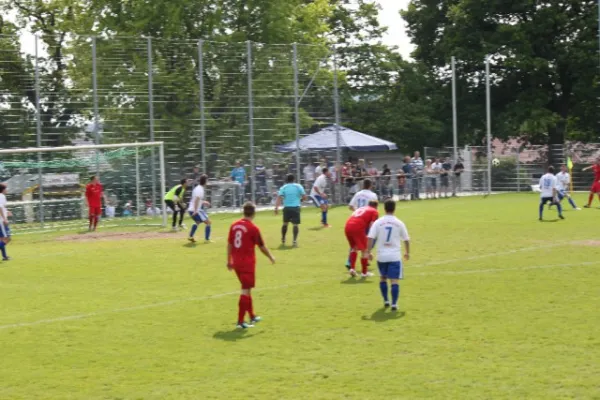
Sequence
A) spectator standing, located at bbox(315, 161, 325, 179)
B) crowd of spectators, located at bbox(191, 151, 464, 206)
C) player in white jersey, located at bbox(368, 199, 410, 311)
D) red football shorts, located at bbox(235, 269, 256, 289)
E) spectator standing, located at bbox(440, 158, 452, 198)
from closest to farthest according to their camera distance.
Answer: red football shorts, located at bbox(235, 269, 256, 289) < player in white jersey, located at bbox(368, 199, 410, 311) < crowd of spectators, located at bbox(191, 151, 464, 206) < spectator standing, located at bbox(315, 161, 325, 179) < spectator standing, located at bbox(440, 158, 452, 198)

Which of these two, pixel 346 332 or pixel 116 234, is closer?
pixel 346 332

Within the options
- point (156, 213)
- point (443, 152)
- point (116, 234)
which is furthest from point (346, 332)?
point (443, 152)

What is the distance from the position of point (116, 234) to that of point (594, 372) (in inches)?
867

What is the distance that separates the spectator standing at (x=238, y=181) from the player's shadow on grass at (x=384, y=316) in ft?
78.5

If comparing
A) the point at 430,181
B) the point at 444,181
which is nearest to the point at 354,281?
the point at 430,181

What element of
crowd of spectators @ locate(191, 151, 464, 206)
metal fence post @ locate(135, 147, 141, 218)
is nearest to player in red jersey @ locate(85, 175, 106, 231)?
metal fence post @ locate(135, 147, 141, 218)

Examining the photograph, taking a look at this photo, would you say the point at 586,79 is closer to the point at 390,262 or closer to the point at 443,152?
the point at 443,152

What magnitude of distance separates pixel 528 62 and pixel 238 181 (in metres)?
23.4

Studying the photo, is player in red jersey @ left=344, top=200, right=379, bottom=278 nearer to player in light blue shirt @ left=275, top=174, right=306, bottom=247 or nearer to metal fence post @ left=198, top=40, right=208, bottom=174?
player in light blue shirt @ left=275, top=174, right=306, bottom=247

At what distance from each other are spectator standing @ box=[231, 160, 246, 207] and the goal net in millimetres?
4420

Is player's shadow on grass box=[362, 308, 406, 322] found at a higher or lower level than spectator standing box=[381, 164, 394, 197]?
lower

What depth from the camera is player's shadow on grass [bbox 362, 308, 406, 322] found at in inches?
576

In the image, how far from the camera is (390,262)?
15.2m

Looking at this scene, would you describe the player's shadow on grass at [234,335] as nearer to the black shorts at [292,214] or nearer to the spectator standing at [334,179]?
the black shorts at [292,214]
